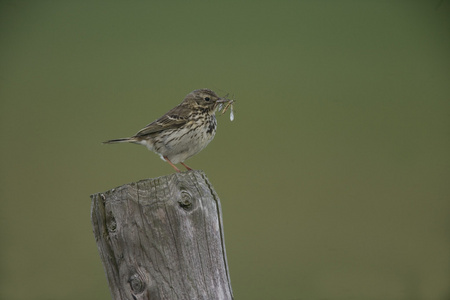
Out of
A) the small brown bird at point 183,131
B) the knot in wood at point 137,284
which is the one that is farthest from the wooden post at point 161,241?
the small brown bird at point 183,131

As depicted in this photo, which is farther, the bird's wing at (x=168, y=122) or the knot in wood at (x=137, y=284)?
the bird's wing at (x=168, y=122)

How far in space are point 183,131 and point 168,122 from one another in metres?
0.20

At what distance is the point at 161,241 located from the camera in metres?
2.50

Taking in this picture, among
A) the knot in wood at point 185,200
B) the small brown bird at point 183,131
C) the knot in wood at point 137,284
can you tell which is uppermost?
the small brown bird at point 183,131

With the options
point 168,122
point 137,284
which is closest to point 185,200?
point 137,284

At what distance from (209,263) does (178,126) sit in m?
2.78

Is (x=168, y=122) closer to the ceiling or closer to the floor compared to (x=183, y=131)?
closer to the ceiling

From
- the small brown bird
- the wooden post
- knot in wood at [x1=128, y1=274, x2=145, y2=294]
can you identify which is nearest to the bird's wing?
the small brown bird

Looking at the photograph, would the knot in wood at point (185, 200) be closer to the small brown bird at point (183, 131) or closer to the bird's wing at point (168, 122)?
the small brown bird at point (183, 131)

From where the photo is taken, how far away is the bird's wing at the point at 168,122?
205 inches

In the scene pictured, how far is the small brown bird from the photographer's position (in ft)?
16.9

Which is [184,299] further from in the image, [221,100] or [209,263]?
[221,100]

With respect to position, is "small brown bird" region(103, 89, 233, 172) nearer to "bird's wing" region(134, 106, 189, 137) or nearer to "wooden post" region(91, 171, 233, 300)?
"bird's wing" region(134, 106, 189, 137)

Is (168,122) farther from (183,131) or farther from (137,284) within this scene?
(137,284)
